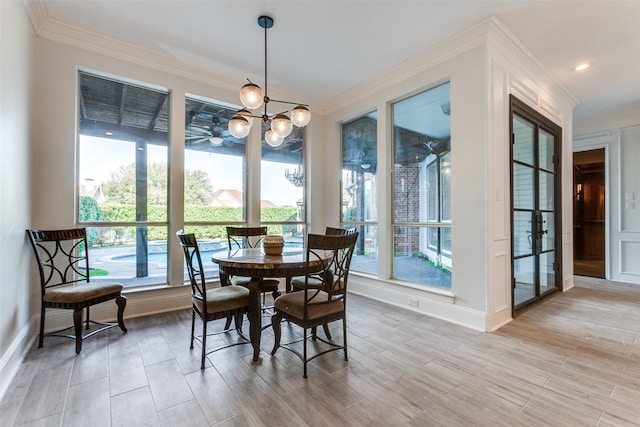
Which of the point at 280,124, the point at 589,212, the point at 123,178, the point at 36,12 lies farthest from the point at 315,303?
the point at 589,212

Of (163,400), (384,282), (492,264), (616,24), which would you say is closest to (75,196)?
(163,400)

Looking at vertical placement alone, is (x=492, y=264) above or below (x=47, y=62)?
below

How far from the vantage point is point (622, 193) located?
4.98 meters

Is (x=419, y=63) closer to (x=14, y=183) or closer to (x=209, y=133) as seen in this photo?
(x=209, y=133)

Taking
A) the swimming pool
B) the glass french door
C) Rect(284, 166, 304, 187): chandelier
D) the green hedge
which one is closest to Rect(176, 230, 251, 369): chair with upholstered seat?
the swimming pool

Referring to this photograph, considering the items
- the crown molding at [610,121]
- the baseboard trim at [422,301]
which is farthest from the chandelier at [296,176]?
the crown molding at [610,121]

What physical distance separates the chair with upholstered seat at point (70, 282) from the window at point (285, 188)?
2108 mm

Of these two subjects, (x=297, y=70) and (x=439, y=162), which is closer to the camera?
(x=439, y=162)

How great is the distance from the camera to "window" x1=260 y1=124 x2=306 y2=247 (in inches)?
174

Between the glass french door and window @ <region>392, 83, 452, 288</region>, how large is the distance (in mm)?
697

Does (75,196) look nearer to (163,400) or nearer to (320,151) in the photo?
(163,400)

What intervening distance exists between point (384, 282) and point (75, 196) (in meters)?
3.70

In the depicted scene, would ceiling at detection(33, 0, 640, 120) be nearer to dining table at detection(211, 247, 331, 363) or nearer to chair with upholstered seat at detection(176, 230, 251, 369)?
chair with upholstered seat at detection(176, 230, 251, 369)

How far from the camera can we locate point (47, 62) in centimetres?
283
